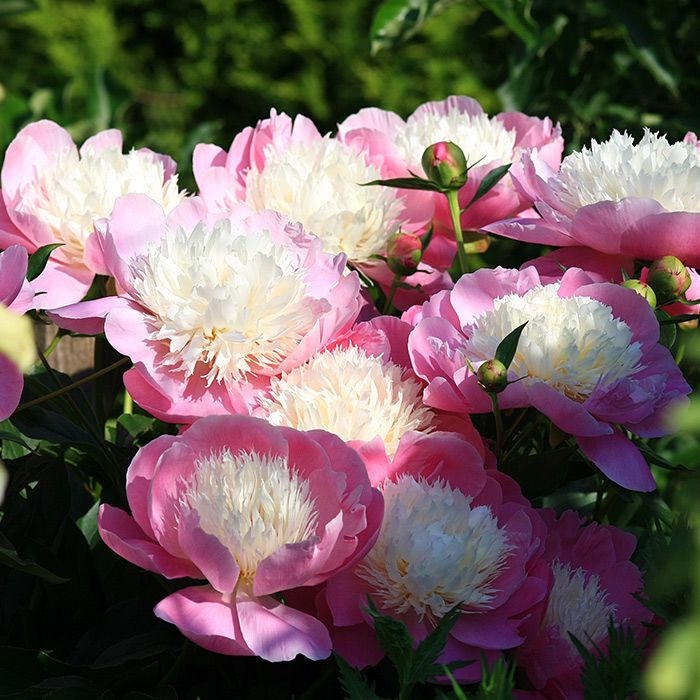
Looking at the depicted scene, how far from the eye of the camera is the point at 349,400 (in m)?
0.71

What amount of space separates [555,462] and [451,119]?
382 mm

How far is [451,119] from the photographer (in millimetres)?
1000

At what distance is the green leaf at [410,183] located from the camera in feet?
2.84

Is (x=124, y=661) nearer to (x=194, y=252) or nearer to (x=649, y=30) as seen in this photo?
(x=194, y=252)

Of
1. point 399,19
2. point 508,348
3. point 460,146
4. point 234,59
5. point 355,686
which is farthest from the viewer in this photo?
point 234,59

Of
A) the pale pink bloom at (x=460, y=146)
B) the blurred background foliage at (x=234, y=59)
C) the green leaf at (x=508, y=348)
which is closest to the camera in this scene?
the green leaf at (x=508, y=348)

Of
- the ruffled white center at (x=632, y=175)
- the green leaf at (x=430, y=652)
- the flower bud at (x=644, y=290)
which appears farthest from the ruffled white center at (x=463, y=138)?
the green leaf at (x=430, y=652)

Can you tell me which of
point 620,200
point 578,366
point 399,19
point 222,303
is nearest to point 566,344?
point 578,366

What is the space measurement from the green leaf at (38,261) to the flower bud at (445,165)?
30cm

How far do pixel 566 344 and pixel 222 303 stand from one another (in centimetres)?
23

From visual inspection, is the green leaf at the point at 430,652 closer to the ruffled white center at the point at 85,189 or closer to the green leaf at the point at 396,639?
the green leaf at the point at 396,639

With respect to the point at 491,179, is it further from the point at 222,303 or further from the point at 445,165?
the point at 222,303

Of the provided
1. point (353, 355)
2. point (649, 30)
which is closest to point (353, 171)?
point (353, 355)

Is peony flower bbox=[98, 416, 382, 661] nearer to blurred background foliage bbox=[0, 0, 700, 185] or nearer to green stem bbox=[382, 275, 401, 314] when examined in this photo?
green stem bbox=[382, 275, 401, 314]
